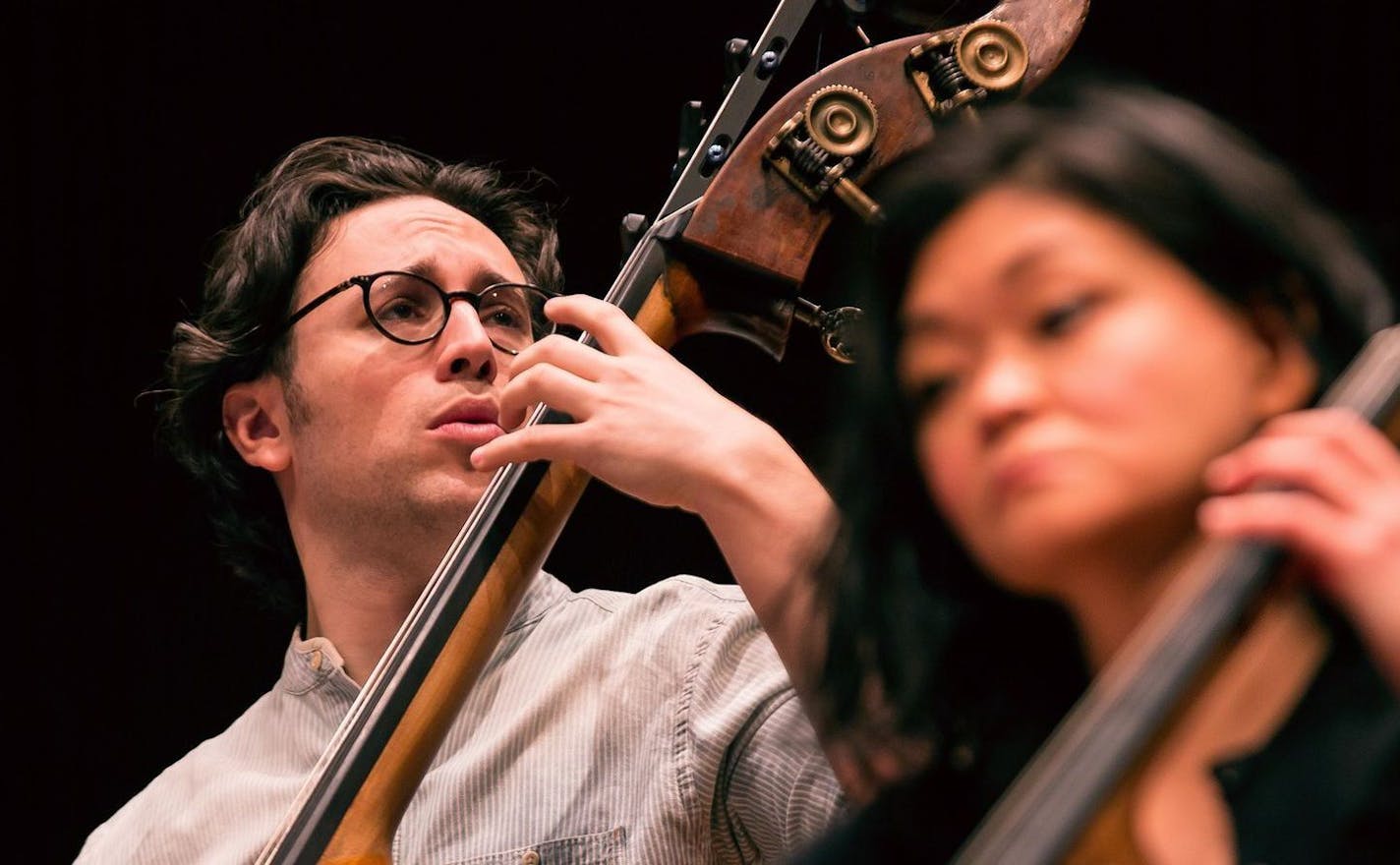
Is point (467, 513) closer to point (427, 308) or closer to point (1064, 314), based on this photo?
point (427, 308)

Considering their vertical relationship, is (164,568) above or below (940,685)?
below

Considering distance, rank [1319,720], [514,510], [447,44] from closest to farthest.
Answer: [1319,720], [514,510], [447,44]

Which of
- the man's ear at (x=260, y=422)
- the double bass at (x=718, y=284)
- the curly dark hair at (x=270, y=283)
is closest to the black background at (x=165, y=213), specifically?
the curly dark hair at (x=270, y=283)

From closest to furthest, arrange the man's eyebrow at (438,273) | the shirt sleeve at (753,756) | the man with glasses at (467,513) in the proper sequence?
the man with glasses at (467,513) → the shirt sleeve at (753,756) → the man's eyebrow at (438,273)

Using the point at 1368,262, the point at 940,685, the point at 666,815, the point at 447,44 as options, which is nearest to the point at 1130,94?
the point at 1368,262

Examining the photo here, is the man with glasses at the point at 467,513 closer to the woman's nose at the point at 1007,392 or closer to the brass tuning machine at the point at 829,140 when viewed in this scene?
the brass tuning machine at the point at 829,140

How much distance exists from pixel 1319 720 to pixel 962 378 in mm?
189

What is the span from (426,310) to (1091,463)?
1.03 meters

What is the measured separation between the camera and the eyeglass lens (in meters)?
1.42

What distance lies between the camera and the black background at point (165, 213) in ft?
5.99

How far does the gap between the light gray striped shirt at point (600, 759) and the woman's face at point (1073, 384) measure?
1.54 ft

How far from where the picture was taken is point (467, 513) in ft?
4.42

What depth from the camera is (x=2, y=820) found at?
1.80 m

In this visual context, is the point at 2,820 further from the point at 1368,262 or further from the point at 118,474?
the point at 1368,262
